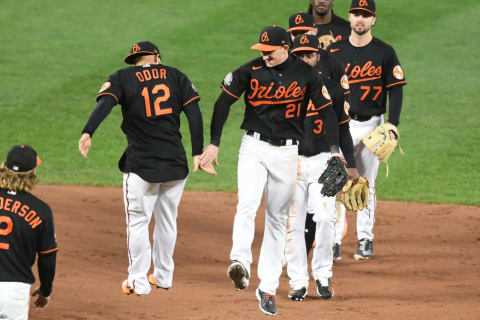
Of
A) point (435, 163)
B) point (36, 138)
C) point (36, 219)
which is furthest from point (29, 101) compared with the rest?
point (36, 219)

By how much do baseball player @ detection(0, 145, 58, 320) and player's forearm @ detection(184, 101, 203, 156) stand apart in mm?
2005

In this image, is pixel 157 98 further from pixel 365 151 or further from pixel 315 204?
pixel 365 151

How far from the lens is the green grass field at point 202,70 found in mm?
14758

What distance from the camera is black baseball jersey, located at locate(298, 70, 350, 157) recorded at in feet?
29.9

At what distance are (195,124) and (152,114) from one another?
38 cm

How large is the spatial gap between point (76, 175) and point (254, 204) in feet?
22.1

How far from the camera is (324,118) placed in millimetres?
8586

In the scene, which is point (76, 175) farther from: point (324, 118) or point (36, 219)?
point (36, 219)

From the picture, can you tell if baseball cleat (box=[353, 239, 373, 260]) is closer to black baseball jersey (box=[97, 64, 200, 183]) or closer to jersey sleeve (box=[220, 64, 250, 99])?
black baseball jersey (box=[97, 64, 200, 183])

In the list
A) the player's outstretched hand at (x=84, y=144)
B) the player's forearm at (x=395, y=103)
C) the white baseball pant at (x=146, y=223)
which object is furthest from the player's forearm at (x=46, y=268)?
the player's forearm at (x=395, y=103)

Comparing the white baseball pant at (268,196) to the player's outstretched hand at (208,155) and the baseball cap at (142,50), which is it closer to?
the player's outstretched hand at (208,155)

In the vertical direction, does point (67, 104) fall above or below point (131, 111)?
below

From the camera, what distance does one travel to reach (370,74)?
417 inches

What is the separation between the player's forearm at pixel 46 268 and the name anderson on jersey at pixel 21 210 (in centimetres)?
27
